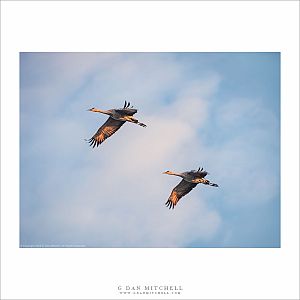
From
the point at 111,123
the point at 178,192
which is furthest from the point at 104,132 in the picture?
the point at 178,192

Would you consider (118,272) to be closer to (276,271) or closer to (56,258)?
(56,258)

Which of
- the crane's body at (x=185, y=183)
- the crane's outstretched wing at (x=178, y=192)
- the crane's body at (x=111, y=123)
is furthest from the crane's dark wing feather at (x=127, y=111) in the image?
the crane's outstretched wing at (x=178, y=192)

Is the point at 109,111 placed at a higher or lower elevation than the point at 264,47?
lower

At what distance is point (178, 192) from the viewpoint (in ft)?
35.4

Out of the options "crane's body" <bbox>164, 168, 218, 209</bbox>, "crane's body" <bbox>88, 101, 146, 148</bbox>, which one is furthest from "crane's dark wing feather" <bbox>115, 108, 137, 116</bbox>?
"crane's body" <bbox>164, 168, 218, 209</bbox>

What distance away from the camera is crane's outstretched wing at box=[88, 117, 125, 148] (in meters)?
10.7

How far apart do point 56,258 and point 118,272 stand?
35.8 inches

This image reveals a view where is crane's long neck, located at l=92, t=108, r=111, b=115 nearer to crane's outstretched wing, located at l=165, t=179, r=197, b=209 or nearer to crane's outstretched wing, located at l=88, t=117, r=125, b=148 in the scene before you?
crane's outstretched wing, located at l=88, t=117, r=125, b=148

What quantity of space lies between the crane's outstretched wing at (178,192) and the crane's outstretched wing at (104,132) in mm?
1347

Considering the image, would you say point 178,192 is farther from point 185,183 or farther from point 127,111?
point 127,111

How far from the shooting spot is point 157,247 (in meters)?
→ 9.72

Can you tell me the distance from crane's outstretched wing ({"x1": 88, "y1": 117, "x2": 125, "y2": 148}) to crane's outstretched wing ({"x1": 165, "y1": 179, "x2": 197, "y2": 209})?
4.42 ft

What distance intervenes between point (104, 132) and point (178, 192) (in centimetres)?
152
